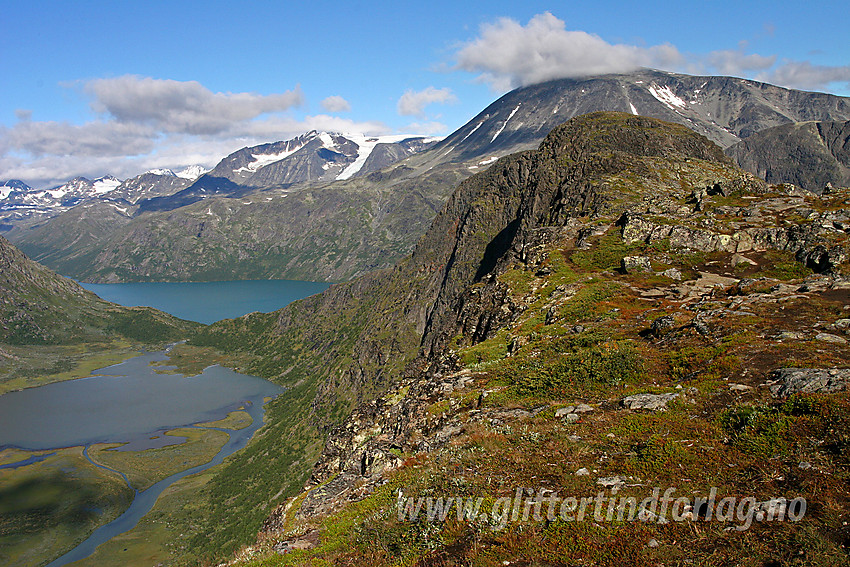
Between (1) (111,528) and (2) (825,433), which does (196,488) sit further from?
(2) (825,433)

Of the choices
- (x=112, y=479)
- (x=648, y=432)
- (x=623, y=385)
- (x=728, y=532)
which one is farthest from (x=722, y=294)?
(x=112, y=479)

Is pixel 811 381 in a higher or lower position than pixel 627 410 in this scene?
higher

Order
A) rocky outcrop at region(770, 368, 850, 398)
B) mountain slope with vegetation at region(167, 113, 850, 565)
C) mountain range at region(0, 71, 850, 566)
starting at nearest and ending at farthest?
mountain range at region(0, 71, 850, 566)
mountain slope with vegetation at region(167, 113, 850, 565)
rocky outcrop at region(770, 368, 850, 398)

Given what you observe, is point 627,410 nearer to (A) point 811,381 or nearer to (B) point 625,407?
(B) point 625,407

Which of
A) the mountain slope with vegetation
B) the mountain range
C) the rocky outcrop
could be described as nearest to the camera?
the mountain range

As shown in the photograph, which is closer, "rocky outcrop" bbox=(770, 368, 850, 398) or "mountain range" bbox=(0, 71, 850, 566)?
"mountain range" bbox=(0, 71, 850, 566)

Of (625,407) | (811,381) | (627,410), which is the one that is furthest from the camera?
(625,407)

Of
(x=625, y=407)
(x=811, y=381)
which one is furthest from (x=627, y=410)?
(x=811, y=381)

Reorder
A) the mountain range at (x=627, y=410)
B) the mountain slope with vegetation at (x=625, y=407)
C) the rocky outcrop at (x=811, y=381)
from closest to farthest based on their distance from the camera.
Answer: the mountain range at (x=627, y=410)
the mountain slope with vegetation at (x=625, y=407)
the rocky outcrop at (x=811, y=381)

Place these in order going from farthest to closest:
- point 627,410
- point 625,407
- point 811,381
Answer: point 625,407 < point 627,410 < point 811,381

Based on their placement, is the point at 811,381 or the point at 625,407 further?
the point at 625,407

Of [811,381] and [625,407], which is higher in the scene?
[811,381]

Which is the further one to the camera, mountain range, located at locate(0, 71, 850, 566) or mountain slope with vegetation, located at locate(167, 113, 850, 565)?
mountain slope with vegetation, located at locate(167, 113, 850, 565)

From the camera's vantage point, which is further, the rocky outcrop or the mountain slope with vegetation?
the rocky outcrop
